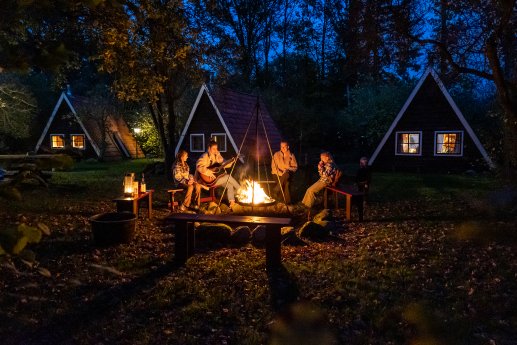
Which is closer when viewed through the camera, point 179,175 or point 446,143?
point 179,175

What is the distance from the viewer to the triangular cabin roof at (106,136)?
2941 centimetres

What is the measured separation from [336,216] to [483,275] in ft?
15.2

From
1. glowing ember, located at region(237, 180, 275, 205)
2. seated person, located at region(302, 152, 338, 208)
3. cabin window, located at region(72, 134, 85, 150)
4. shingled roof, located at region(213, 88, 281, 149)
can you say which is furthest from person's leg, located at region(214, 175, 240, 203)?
cabin window, located at region(72, 134, 85, 150)

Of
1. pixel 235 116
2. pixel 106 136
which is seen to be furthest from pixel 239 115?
pixel 106 136

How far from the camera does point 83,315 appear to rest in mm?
4758

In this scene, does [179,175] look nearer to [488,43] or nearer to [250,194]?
[250,194]

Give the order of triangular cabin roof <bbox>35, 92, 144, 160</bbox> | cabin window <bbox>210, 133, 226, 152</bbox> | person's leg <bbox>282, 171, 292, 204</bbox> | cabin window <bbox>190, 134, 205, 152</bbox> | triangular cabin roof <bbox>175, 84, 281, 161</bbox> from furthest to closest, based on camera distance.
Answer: triangular cabin roof <bbox>35, 92, 144, 160</bbox> → cabin window <bbox>190, 134, 205, 152</bbox> → cabin window <bbox>210, 133, 226, 152</bbox> → triangular cabin roof <bbox>175, 84, 281, 161</bbox> → person's leg <bbox>282, 171, 292, 204</bbox>

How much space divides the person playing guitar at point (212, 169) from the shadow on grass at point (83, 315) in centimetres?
530

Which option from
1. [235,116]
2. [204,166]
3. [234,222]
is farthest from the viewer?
[235,116]

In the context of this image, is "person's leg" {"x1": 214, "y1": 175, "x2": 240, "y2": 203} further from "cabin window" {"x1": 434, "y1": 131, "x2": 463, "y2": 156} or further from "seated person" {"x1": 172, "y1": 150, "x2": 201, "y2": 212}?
"cabin window" {"x1": 434, "y1": 131, "x2": 463, "y2": 156}

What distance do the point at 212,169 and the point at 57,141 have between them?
23812 mm

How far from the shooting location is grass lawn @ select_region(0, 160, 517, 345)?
4.39 meters

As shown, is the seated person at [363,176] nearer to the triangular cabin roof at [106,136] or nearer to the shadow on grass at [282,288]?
the shadow on grass at [282,288]

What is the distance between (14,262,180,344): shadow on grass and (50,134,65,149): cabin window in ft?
91.9
